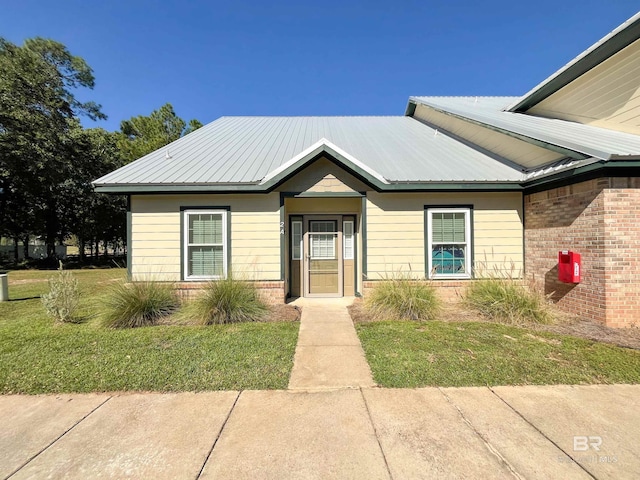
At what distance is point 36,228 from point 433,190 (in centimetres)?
3439

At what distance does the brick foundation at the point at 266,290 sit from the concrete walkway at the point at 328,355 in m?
0.92

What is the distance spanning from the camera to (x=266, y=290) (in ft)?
25.6

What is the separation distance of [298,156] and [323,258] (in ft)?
10.2

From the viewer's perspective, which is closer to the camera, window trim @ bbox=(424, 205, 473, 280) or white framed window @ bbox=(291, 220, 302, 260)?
window trim @ bbox=(424, 205, 473, 280)

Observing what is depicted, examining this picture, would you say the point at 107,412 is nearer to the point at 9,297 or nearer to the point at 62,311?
the point at 62,311

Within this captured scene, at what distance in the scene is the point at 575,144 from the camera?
21.3 ft

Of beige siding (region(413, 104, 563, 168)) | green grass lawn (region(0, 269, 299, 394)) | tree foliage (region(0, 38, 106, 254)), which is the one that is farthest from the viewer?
tree foliage (region(0, 38, 106, 254))

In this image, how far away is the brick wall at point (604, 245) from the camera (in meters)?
5.86

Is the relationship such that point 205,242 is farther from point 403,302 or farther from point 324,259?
point 403,302

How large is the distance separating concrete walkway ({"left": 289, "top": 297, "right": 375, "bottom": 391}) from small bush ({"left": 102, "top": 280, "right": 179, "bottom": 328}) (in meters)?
3.28

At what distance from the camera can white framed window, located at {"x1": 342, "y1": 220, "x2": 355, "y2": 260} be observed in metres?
8.83

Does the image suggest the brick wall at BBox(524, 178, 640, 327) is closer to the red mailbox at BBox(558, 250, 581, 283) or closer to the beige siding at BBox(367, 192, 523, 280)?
the red mailbox at BBox(558, 250, 581, 283)

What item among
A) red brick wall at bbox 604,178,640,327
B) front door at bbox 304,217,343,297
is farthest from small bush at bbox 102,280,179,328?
red brick wall at bbox 604,178,640,327

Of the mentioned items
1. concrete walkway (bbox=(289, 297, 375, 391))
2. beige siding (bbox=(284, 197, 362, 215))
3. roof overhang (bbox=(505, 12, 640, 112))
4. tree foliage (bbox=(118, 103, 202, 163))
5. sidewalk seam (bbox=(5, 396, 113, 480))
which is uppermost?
tree foliage (bbox=(118, 103, 202, 163))
